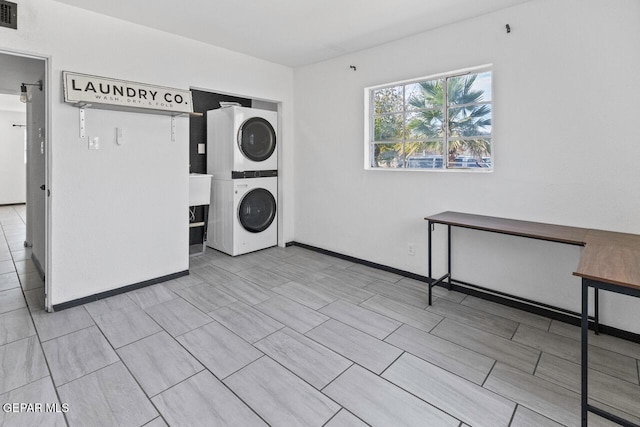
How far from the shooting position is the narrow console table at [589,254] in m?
1.39

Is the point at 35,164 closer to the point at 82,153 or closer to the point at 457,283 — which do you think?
the point at 82,153

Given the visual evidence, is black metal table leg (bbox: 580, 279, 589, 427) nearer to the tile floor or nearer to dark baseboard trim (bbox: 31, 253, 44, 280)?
the tile floor

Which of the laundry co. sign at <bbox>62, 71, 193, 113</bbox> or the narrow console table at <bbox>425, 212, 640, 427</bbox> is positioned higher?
the laundry co. sign at <bbox>62, 71, 193, 113</bbox>

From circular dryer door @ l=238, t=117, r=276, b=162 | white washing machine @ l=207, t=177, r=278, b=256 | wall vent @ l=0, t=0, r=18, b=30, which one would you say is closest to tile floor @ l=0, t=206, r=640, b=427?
white washing machine @ l=207, t=177, r=278, b=256

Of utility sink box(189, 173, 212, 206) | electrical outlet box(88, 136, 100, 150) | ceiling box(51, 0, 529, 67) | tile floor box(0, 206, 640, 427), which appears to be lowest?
tile floor box(0, 206, 640, 427)

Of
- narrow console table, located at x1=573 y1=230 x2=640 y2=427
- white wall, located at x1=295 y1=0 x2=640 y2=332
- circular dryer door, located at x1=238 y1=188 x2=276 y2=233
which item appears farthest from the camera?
circular dryer door, located at x1=238 y1=188 x2=276 y2=233

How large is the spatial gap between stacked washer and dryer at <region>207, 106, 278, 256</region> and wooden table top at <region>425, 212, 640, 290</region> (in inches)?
97.0

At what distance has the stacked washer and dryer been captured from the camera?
4254 mm

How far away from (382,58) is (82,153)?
309 centimetres

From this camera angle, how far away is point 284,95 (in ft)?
15.1

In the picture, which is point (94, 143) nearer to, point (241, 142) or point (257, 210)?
point (241, 142)

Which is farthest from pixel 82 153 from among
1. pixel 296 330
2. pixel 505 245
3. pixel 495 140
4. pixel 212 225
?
pixel 505 245

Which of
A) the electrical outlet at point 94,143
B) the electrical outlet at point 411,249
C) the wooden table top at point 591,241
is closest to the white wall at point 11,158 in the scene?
the electrical outlet at point 94,143

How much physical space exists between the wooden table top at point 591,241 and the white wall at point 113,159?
2.68 metres
